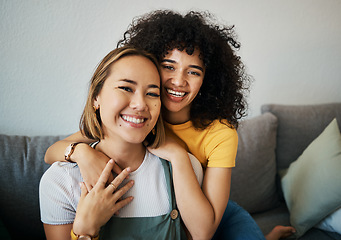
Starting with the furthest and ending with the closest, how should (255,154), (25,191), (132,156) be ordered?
(255,154)
(25,191)
(132,156)

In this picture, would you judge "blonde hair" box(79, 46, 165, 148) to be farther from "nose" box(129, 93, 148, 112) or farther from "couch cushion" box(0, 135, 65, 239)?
"couch cushion" box(0, 135, 65, 239)

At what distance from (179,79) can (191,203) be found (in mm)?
479

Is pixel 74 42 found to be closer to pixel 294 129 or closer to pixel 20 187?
pixel 20 187

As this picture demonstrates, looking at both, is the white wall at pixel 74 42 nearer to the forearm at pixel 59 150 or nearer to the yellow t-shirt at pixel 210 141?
the forearm at pixel 59 150

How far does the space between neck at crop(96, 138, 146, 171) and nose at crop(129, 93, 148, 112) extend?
0.18m

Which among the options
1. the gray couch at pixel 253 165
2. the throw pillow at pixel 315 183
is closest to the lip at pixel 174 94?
the gray couch at pixel 253 165

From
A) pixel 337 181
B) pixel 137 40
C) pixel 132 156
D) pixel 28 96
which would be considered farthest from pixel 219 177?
pixel 28 96

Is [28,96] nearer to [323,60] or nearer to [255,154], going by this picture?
[255,154]

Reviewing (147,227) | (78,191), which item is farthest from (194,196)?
(78,191)

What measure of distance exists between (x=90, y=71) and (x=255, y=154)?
1.18 m

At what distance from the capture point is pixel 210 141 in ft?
4.03

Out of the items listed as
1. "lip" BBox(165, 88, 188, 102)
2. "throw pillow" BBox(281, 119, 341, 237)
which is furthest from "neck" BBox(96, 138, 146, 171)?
"throw pillow" BBox(281, 119, 341, 237)

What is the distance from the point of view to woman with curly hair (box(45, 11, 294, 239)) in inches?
40.9

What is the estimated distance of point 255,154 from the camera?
5.82 ft
